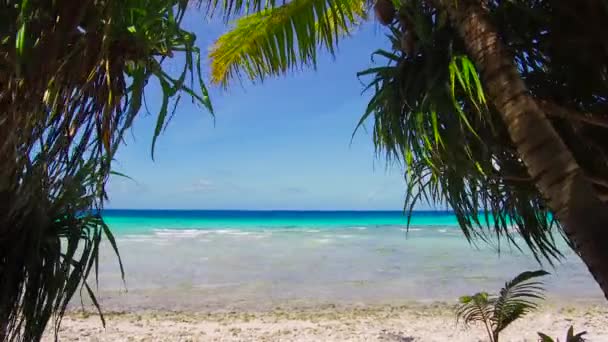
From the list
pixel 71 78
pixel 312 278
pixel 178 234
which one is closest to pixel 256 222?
pixel 178 234

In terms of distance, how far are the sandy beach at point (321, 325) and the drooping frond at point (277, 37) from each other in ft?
11.9

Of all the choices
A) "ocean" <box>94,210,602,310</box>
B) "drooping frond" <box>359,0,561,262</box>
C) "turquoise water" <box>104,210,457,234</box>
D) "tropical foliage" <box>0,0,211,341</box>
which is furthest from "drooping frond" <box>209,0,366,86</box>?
"turquoise water" <box>104,210,457,234</box>

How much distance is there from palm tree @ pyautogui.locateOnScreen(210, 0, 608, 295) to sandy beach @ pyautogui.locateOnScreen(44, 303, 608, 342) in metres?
3.79

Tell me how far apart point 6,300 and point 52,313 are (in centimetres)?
22

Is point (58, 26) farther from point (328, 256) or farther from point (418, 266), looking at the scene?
point (328, 256)

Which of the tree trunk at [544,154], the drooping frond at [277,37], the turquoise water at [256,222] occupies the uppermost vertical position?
the drooping frond at [277,37]

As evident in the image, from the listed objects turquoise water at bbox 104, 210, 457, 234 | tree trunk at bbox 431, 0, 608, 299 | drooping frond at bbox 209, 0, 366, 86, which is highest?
drooping frond at bbox 209, 0, 366, 86

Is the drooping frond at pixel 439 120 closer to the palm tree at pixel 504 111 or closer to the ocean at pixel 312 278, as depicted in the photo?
the palm tree at pixel 504 111

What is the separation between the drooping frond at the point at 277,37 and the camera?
3.73 metres

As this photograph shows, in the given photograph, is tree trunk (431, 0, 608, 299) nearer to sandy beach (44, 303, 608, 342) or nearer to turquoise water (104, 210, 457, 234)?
sandy beach (44, 303, 608, 342)

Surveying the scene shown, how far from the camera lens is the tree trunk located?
81.0 inches

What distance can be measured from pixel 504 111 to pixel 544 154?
28 cm

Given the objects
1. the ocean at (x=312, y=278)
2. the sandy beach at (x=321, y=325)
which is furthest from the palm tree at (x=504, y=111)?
the ocean at (x=312, y=278)

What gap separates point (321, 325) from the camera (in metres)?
7.13
